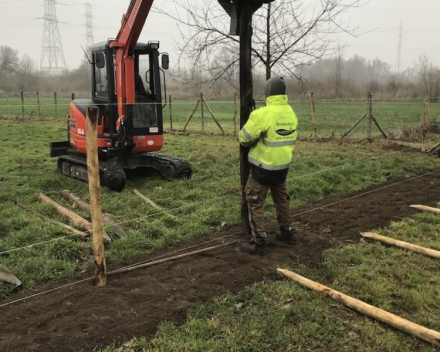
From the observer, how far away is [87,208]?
6668mm

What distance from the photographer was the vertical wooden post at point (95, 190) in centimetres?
386

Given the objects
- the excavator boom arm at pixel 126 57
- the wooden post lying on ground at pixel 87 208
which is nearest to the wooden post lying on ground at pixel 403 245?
the wooden post lying on ground at pixel 87 208

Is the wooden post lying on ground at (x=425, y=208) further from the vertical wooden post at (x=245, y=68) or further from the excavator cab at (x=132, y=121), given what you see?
the excavator cab at (x=132, y=121)

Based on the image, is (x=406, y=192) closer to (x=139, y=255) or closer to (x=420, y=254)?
(x=420, y=254)

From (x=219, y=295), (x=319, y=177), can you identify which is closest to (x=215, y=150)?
(x=319, y=177)

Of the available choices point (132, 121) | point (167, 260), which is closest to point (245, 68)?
point (167, 260)

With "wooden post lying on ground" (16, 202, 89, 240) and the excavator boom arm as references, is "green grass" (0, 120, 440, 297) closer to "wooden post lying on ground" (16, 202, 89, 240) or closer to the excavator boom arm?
"wooden post lying on ground" (16, 202, 89, 240)

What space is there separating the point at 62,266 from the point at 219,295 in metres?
1.84

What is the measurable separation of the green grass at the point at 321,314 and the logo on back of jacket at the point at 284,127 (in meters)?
1.54

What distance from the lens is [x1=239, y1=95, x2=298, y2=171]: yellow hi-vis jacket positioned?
471 cm

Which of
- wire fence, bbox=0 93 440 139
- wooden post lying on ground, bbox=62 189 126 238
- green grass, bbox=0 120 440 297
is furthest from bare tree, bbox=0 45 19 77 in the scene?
wooden post lying on ground, bbox=62 189 126 238

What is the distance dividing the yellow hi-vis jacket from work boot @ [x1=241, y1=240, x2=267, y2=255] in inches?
37.0

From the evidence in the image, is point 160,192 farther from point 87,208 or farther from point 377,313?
point 377,313

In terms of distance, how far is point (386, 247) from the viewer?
516 centimetres
